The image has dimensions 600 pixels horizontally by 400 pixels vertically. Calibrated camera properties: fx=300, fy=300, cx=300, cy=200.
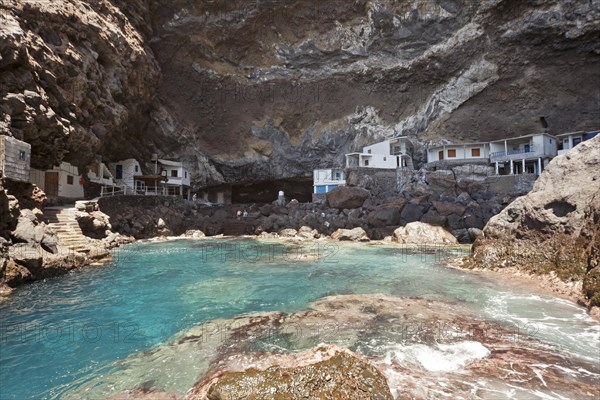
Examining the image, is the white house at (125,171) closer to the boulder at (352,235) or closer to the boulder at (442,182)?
the boulder at (352,235)

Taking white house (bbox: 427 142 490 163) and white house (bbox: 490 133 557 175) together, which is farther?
white house (bbox: 427 142 490 163)

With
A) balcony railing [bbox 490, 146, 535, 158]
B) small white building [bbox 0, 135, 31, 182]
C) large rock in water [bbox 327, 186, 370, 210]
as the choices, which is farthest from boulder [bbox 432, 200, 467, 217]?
small white building [bbox 0, 135, 31, 182]

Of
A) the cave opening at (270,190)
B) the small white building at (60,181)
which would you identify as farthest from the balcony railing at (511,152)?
the small white building at (60,181)

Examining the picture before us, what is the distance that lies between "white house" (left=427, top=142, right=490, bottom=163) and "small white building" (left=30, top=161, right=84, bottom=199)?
44974mm

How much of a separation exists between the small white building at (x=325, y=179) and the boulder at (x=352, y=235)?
14.2m

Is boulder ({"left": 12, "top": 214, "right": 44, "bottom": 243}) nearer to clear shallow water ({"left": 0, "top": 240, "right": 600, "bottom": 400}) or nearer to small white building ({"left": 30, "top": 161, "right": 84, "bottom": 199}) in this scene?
clear shallow water ({"left": 0, "top": 240, "right": 600, "bottom": 400})

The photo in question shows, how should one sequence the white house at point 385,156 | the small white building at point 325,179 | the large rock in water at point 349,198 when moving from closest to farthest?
the large rock in water at point 349,198 < the white house at point 385,156 < the small white building at point 325,179

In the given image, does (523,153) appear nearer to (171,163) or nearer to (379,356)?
(379,356)

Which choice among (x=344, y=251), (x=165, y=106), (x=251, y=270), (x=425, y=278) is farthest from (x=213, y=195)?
(x=425, y=278)

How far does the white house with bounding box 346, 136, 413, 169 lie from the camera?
144ft

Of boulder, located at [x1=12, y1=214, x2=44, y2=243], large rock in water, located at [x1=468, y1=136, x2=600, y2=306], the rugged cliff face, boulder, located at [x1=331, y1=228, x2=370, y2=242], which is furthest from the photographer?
the rugged cliff face

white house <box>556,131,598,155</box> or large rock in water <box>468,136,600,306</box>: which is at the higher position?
white house <box>556,131,598,155</box>

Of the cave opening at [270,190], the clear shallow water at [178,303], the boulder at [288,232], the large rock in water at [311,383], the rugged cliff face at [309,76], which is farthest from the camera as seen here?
the cave opening at [270,190]

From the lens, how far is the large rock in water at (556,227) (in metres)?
11.4
